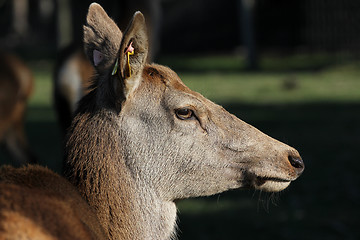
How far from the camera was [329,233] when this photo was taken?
6.15 metres

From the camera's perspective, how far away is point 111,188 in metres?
3.39

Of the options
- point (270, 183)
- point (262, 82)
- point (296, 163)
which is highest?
point (296, 163)

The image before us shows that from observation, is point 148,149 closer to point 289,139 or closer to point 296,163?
point 296,163

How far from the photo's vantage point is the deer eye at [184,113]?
→ 3.56 m

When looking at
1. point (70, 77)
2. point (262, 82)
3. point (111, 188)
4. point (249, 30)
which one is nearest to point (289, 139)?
point (70, 77)

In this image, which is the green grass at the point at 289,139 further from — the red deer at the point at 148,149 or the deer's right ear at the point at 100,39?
the deer's right ear at the point at 100,39

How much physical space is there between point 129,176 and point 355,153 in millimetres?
6201

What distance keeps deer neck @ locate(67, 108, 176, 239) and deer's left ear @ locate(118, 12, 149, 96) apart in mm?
245

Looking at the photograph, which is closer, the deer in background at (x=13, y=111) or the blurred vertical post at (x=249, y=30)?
the deer in background at (x=13, y=111)

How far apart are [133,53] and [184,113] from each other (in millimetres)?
460

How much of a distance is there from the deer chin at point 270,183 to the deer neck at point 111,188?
0.56 m

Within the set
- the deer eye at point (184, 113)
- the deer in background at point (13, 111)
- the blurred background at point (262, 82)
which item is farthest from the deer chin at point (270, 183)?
the deer in background at point (13, 111)

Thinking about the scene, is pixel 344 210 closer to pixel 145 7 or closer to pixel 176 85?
pixel 176 85

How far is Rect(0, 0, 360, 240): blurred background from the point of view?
6730 millimetres
